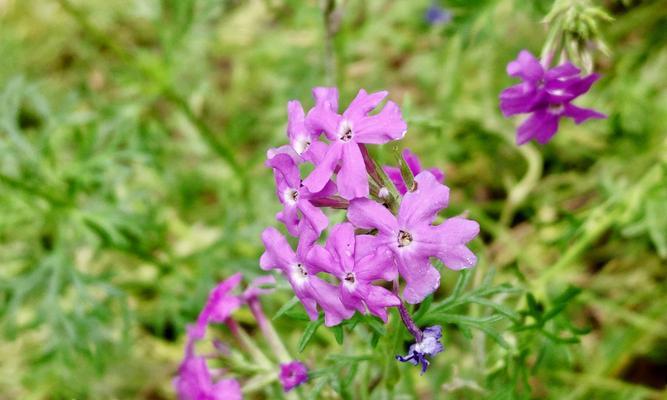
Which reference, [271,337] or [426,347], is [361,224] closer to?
[426,347]

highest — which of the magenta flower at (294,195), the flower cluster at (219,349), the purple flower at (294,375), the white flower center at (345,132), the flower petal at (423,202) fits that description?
the white flower center at (345,132)

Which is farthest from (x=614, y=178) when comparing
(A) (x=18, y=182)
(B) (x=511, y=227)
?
(A) (x=18, y=182)

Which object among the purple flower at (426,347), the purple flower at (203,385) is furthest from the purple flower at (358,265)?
the purple flower at (203,385)

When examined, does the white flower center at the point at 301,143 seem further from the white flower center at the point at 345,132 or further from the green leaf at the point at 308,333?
the green leaf at the point at 308,333

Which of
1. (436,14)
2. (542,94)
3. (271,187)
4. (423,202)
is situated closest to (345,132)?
(423,202)

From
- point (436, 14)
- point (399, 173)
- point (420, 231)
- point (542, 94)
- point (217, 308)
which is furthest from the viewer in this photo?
point (436, 14)

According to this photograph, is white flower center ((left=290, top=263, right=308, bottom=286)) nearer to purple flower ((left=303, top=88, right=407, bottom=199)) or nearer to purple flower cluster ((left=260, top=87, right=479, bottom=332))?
purple flower cluster ((left=260, top=87, right=479, bottom=332))

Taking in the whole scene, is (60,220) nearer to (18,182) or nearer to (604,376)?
(18,182)

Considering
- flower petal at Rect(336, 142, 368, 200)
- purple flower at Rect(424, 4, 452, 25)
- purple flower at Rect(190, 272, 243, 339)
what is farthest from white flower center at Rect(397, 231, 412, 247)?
purple flower at Rect(424, 4, 452, 25)

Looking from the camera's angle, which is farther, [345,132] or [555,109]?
[555,109]
